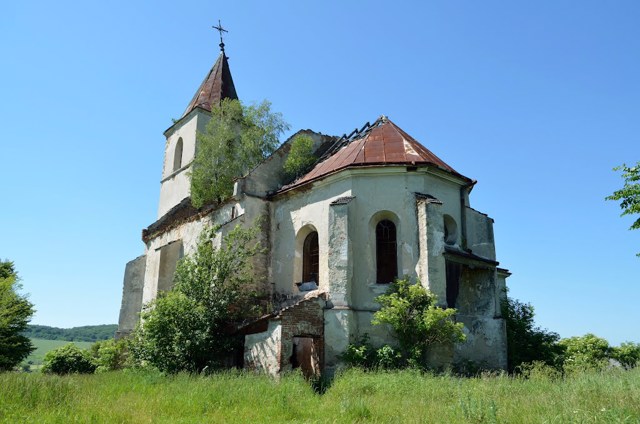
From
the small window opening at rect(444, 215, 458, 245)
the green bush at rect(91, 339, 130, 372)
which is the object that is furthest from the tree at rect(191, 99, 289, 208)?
the small window opening at rect(444, 215, 458, 245)

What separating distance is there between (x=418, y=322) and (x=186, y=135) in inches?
817

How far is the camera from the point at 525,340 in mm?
19688

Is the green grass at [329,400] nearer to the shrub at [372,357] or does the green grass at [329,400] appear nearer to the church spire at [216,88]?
the shrub at [372,357]

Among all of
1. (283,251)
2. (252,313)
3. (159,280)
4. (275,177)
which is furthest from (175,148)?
(252,313)

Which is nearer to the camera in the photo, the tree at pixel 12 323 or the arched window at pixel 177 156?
the tree at pixel 12 323

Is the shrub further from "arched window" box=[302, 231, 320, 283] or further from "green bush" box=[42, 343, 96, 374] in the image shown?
"green bush" box=[42, 343, 96, 374]

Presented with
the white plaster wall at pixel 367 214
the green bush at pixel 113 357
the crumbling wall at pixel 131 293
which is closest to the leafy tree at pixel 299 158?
the white plaster wall at pixel 367 214

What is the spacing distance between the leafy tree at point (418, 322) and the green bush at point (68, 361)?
17.9m

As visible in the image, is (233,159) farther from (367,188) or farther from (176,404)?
(176,404)

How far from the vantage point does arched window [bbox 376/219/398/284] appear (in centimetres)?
1789

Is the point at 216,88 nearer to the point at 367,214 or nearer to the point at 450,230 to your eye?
the point at 367,214

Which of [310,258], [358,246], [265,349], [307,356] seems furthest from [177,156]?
[265,349]

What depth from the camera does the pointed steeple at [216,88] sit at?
31052 millimetres

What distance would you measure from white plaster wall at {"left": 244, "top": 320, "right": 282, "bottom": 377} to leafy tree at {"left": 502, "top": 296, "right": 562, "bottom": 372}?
29.5 feet
